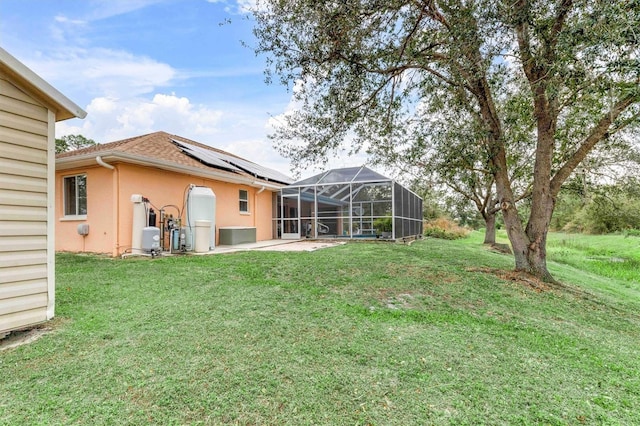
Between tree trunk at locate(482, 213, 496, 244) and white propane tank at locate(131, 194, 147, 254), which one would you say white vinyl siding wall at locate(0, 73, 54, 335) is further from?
tree trunk at locate(482, 213, 496, 244)

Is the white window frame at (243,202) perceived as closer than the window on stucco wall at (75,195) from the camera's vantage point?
No

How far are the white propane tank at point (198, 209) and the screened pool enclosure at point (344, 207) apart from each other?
5190 mm

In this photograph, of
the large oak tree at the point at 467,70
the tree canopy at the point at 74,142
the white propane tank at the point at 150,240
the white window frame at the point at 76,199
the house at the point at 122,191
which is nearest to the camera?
the large oak tree at the point at 467,70

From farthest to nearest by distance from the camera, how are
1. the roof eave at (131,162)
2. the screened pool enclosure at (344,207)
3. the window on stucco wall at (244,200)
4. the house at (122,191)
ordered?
the screened pool enclosure at (344,207), the window on stucco wall at (244,200), the house at (122,191), the roof eave at (131,162)

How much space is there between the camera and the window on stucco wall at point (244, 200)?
12.7m

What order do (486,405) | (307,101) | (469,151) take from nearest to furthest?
(486,405)
(469,151)
(307,101)

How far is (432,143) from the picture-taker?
22.0ft

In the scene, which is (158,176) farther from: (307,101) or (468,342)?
(468,342)

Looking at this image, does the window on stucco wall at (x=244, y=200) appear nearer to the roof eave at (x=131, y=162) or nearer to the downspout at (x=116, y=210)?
the roof eave at (x=131, y=162)

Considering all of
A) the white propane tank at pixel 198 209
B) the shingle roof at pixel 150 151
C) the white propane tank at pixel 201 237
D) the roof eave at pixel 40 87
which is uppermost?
the shingle roof at pixel 150 151

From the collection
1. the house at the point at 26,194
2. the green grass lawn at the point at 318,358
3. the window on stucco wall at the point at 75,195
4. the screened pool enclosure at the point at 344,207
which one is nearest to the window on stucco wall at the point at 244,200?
the screened pool enclosure at the point at 344,207

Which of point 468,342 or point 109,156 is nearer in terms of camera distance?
point 468,342

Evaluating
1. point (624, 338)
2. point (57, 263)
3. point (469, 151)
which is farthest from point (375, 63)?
point (57, 263)

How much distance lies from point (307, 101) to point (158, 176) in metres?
5.07
